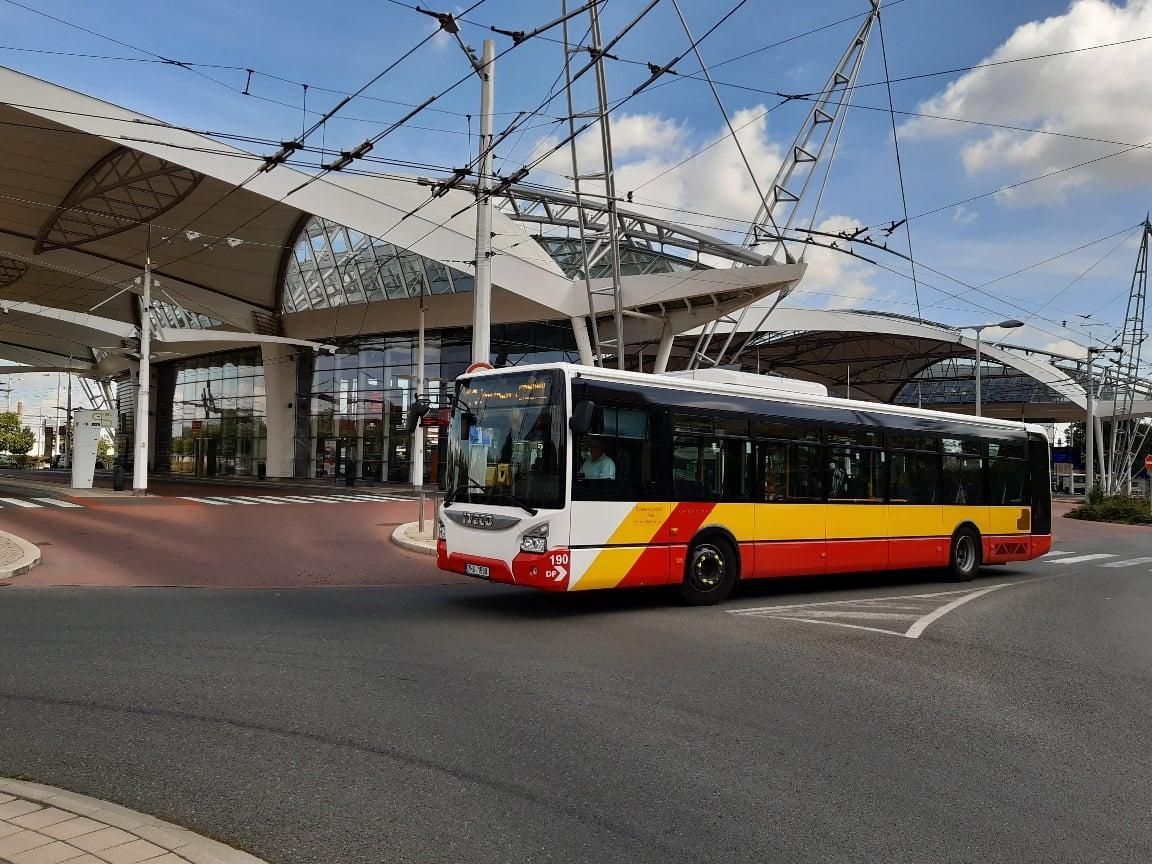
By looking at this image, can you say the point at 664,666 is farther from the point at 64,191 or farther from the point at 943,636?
the point at 64,191

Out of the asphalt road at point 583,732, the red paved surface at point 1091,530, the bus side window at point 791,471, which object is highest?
the bus side window at point 791,471

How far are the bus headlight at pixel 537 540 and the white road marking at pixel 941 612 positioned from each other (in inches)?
151

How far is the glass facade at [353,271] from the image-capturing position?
1594 inches

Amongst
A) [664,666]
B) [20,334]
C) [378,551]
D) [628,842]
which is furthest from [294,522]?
[20,334]

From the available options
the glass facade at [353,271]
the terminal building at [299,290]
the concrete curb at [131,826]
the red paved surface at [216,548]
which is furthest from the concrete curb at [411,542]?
the glass facade at [353,271]

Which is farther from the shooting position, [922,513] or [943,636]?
[922,513]

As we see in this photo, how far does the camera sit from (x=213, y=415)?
186 ft

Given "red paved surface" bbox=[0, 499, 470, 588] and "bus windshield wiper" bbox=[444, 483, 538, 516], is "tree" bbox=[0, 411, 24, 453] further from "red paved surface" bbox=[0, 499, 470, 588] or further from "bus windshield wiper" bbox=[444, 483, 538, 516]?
"bus windshield wiper" bbox=[444, 483, 538, 516]

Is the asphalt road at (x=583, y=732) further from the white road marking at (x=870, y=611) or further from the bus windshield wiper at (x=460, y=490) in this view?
the bus windshield wiper at (x=460, y=490)

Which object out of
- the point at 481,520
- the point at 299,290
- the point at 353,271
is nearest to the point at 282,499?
the point at 353,271

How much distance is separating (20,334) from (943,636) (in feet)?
203

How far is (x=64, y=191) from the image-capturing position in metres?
33.1

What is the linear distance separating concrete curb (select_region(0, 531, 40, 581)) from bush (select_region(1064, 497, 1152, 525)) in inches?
1574

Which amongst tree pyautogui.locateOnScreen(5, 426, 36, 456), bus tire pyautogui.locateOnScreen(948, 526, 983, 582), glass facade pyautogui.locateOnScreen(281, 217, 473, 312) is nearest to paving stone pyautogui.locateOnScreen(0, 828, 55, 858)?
bus tire pyautogui.locateOnScreen(948, 526, 983, 582)
